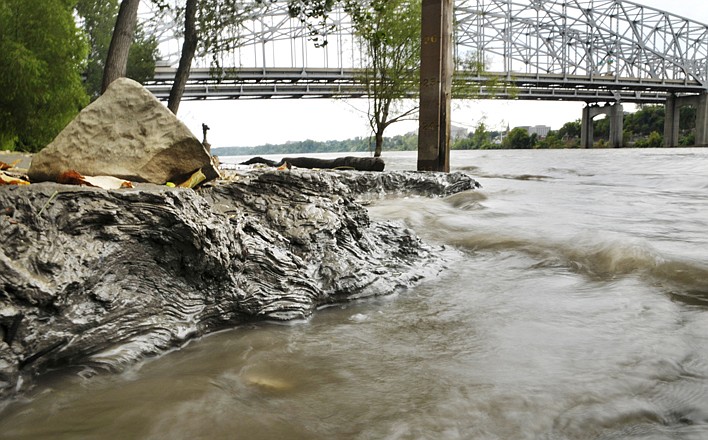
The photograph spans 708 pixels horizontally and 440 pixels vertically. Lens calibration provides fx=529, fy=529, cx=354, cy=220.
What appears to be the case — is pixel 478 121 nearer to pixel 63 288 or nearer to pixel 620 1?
pixel 63 288

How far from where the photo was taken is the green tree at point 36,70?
17.6 meters

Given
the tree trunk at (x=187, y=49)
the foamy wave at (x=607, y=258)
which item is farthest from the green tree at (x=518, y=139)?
the foamy wave at (x=607, y=258)

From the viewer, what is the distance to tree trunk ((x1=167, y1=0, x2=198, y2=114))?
377 inches

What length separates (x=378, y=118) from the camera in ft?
70.0

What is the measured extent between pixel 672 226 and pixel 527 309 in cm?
384

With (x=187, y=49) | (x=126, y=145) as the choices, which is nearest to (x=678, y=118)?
(x=187, y=49)

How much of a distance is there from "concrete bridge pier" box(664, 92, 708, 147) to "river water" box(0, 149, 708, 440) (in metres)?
69.6

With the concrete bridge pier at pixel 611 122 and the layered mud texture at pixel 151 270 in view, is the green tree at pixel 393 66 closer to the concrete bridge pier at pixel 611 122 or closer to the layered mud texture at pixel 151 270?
the layered mud texture at pixel 151 270

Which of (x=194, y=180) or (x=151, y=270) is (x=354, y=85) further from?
(x=151, y=270)

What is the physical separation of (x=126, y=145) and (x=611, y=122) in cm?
7096

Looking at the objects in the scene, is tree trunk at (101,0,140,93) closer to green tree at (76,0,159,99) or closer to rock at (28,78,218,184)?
rock at (28,78,218,184)

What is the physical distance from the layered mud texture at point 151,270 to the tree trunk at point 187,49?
24.7ft

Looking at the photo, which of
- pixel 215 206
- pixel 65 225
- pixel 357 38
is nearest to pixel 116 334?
pixel 65 225

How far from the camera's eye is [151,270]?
2.20 m
